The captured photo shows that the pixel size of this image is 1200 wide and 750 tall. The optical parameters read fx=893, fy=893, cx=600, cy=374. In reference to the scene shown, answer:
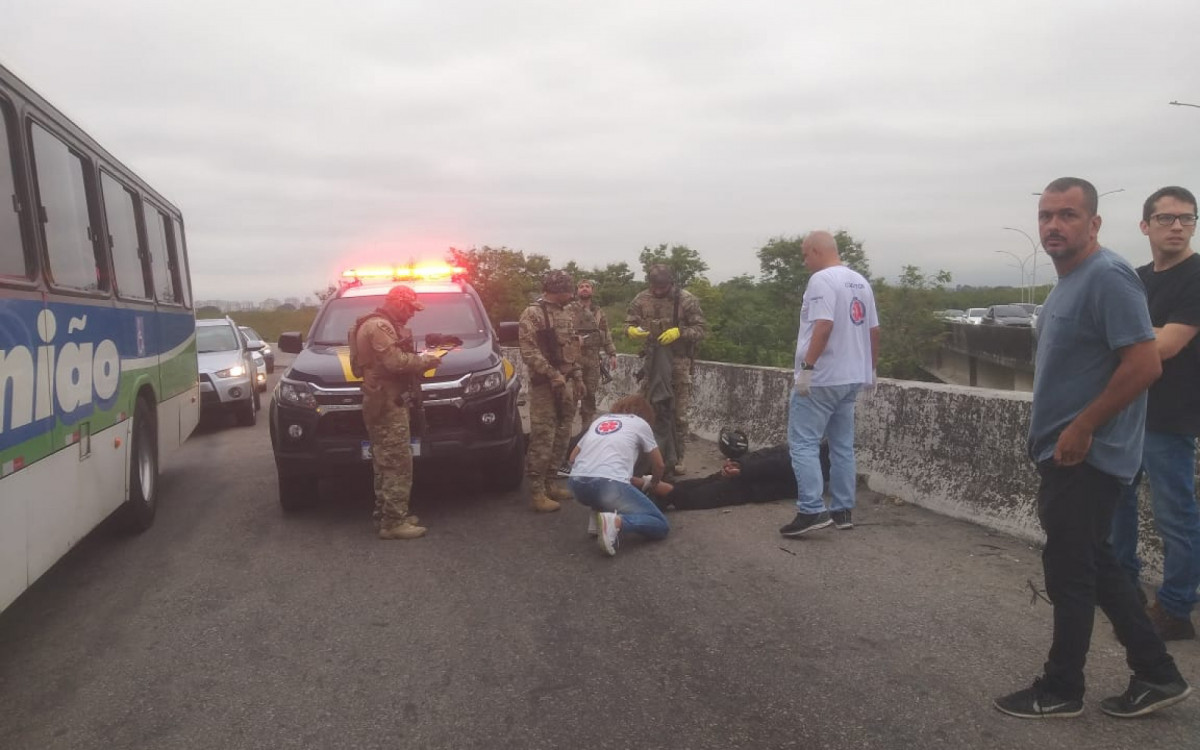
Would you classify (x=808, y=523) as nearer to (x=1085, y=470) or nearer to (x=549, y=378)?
(x=549, y=378)

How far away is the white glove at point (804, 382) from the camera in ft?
19.3

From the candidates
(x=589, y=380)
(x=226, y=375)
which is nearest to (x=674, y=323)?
(x=589, y=380)

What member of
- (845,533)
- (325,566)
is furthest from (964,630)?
(325,566)

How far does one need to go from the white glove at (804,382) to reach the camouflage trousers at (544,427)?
198cm

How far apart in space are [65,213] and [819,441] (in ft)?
16.2

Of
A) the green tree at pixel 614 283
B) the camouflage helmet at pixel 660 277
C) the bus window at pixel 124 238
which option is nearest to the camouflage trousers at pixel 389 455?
the bus window at pixel 124 238

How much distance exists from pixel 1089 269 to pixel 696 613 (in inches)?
94.9

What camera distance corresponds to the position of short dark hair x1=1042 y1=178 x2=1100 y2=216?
333cm

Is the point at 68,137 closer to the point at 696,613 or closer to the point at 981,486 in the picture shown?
the point at 696,613

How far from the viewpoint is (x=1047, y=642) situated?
13.2 feet

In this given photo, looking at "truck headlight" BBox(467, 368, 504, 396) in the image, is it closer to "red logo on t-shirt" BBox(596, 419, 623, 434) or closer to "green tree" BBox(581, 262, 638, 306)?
"red logo on t-shirt" BBox(596, 419, 623, 434)

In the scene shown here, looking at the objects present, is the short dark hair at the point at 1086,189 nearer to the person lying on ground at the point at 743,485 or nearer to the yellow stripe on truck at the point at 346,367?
the person lying on ground at the point at 743,485

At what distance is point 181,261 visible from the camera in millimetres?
9586

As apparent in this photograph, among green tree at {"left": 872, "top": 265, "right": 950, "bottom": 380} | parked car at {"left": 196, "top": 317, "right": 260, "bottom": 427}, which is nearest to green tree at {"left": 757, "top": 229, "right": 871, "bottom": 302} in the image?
green tree at {"left": 872, "top": 265, "right": 950, "bottom": 380}
